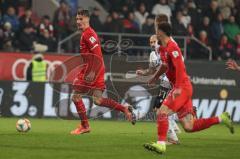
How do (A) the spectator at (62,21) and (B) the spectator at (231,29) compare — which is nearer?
(A) the spectator at (62,21)

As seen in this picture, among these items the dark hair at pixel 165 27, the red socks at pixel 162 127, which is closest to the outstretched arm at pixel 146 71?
the dark hair at pixel 165 27

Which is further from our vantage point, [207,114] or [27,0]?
[27,0]

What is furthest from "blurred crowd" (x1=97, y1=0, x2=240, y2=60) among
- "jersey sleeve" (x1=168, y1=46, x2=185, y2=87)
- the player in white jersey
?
"jersey sleeve" (x1=168, y1=46, x2=185, y2=87)

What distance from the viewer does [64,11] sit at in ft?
82.7

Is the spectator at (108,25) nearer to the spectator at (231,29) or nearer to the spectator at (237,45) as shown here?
the spectator at (231,29)

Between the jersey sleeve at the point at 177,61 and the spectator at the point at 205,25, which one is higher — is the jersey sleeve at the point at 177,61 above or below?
below

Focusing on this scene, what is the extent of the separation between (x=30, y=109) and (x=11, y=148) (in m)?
9.18

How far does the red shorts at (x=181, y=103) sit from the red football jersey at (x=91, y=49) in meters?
3.64

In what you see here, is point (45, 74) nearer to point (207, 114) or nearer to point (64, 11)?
point (64, 11)

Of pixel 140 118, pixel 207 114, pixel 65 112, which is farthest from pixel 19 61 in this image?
pixel 207 114

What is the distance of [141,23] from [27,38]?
4.30 meters

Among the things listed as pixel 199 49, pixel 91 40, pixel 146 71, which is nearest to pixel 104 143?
pixel 146 71

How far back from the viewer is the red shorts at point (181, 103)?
490 inches

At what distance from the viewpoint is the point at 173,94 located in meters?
12.6
